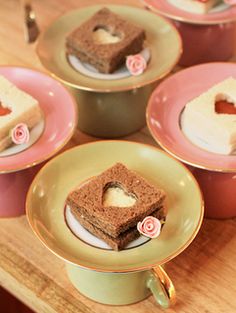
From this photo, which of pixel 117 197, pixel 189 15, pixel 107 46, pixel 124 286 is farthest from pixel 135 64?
pixel 124 286

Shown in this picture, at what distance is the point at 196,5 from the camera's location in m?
1.30

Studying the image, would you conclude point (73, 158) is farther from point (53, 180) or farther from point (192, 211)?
point (192, 211)

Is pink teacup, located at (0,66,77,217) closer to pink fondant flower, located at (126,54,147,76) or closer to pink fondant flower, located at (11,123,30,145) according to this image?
pink fondant flower, located at (11,123,30,145)

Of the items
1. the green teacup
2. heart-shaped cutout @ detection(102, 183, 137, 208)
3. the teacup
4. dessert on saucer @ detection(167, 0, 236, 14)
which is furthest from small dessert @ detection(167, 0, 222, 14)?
the green teacup

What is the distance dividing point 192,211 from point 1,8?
85cm

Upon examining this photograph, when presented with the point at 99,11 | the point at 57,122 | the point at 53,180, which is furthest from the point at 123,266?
the point at 99,11

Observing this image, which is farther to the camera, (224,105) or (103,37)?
(103,37)

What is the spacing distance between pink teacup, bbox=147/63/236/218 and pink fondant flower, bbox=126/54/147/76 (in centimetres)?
7

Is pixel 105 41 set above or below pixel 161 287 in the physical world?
above

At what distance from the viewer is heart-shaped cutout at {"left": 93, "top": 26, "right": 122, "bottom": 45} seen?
122 centimetres

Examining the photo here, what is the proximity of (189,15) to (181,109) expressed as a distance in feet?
0.89

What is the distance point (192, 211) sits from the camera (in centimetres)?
93

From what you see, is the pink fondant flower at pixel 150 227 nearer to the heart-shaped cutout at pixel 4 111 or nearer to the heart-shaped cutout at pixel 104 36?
the heart-shaped cutout at pixel 4 111

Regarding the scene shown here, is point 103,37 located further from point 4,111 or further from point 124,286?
point 124,286
